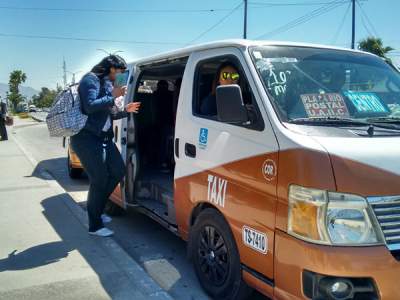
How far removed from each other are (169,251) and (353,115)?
105 inches

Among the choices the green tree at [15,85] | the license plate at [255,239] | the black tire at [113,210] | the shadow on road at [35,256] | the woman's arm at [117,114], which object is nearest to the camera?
the license plate at [255,239]

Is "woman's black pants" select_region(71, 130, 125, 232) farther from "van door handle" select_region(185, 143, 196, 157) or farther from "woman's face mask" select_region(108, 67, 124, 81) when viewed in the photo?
"van door handle" select_region(185, 143, 196, 157)

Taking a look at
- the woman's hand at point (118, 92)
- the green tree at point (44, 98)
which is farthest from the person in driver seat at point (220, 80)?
the green tree at point (44, 98)

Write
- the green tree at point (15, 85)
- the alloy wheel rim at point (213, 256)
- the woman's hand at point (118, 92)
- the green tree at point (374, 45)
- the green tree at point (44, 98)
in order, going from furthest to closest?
the green tree at point (44, 98) < the green tree at point (15, 85) < the green tree at point (374, 45) < the woman's hand at point (118, 92) < the alloy wheel rim at point (213, 256)

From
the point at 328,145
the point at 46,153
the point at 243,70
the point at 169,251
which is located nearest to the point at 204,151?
the point at 243,70

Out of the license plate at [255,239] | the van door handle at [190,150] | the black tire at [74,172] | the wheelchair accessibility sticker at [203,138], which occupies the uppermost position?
the wheelchair accessibility sticker at [203,138]

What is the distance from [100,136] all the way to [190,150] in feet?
5.35

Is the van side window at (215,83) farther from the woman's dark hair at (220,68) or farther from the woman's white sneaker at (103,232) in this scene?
the woman's white sneaker at (103,232)

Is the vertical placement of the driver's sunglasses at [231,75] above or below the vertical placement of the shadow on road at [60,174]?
above

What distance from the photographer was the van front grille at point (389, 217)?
2557 mm

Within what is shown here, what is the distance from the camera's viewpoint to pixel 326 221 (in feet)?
8.47

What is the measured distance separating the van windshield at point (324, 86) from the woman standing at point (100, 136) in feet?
6.91

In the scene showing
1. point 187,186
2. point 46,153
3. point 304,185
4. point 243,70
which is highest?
point 243,70

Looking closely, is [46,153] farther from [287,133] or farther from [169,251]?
[287,133]
